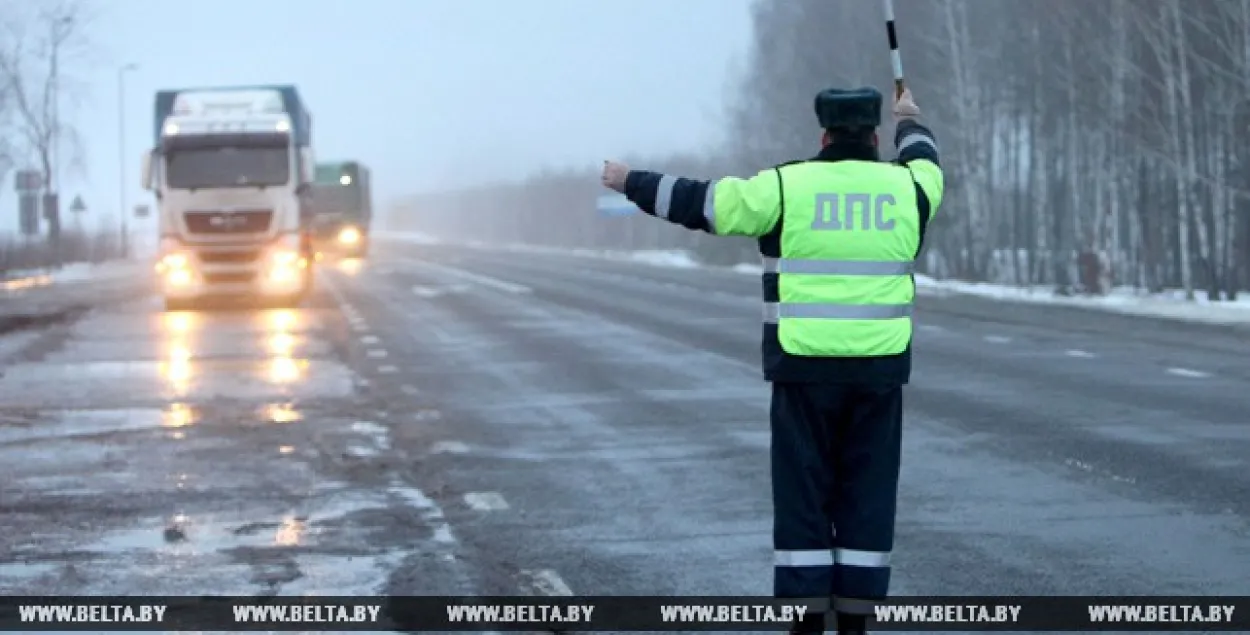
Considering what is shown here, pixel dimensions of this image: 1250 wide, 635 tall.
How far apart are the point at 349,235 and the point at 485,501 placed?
6773 cm

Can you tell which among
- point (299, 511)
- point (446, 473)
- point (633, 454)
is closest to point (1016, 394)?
point (633, 454)

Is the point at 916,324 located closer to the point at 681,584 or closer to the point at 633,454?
the point at 633,454

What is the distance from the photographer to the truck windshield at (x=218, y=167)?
1348 inches

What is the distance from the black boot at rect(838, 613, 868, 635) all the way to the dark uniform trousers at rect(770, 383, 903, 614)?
0.03 meters

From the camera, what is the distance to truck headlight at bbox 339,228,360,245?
77875 millimetres

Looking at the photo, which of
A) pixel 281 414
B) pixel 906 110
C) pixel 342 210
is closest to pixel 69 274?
pixel 342 210

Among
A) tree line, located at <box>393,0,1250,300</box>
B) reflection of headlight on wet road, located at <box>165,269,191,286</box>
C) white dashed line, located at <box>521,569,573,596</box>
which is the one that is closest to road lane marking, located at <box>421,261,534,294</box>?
tree line, located at <box>393,0,1250,300</box>

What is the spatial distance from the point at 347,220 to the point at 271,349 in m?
53.9

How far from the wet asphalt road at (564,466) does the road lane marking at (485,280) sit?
17065 mm

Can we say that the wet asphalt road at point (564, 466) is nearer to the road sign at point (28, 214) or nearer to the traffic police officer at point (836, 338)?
the traffic police officer at point (836, 338)

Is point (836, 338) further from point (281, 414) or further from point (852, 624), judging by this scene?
point (281, 414)

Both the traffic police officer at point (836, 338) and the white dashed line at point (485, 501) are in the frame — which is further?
the white dashed line at point (485, 501)

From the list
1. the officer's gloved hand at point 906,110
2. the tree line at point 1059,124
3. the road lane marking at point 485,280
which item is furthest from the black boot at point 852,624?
the road lane marking at point 485,280

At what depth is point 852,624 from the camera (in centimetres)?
698
